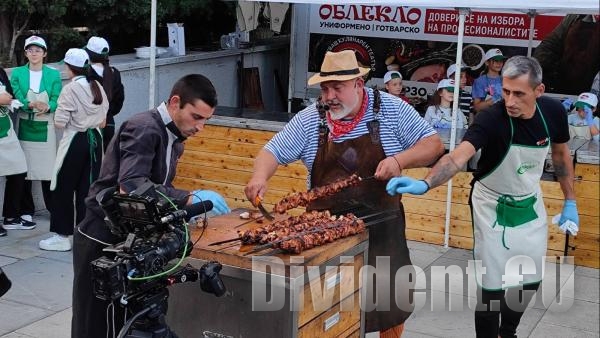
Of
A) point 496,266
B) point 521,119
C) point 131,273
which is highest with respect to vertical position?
point 521,119

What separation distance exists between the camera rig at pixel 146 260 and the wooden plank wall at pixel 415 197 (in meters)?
4.54

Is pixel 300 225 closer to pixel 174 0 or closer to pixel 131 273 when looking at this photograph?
pixel 131 273

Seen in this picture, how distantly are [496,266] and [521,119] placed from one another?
0.87m

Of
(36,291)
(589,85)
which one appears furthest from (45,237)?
(589,85)

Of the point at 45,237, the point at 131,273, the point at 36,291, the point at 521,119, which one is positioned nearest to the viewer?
the point at 131,273

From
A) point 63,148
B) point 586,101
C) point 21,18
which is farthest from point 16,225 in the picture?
point 586,101

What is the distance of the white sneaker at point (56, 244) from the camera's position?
24.1 feet

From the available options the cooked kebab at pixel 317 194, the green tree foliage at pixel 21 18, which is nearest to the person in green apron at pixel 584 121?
the cooked kebab at pixel 317 194

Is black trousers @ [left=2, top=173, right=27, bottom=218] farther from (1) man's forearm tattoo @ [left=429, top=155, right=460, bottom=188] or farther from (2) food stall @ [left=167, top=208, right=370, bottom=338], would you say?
(1) man's forearm tattoo @ [left=429, top=155, right=460, bottom=188]

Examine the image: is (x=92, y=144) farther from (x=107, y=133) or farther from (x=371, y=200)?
(x=371, y=200)

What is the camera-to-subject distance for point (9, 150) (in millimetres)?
7676

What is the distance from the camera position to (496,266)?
4.73 m

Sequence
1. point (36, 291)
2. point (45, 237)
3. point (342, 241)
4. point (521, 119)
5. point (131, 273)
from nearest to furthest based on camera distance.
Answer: point (131, 273)
point (342, 241)
point (521, 119)
point (36, 291)
point (45, 237)

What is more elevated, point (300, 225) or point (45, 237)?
point (300, 225)
